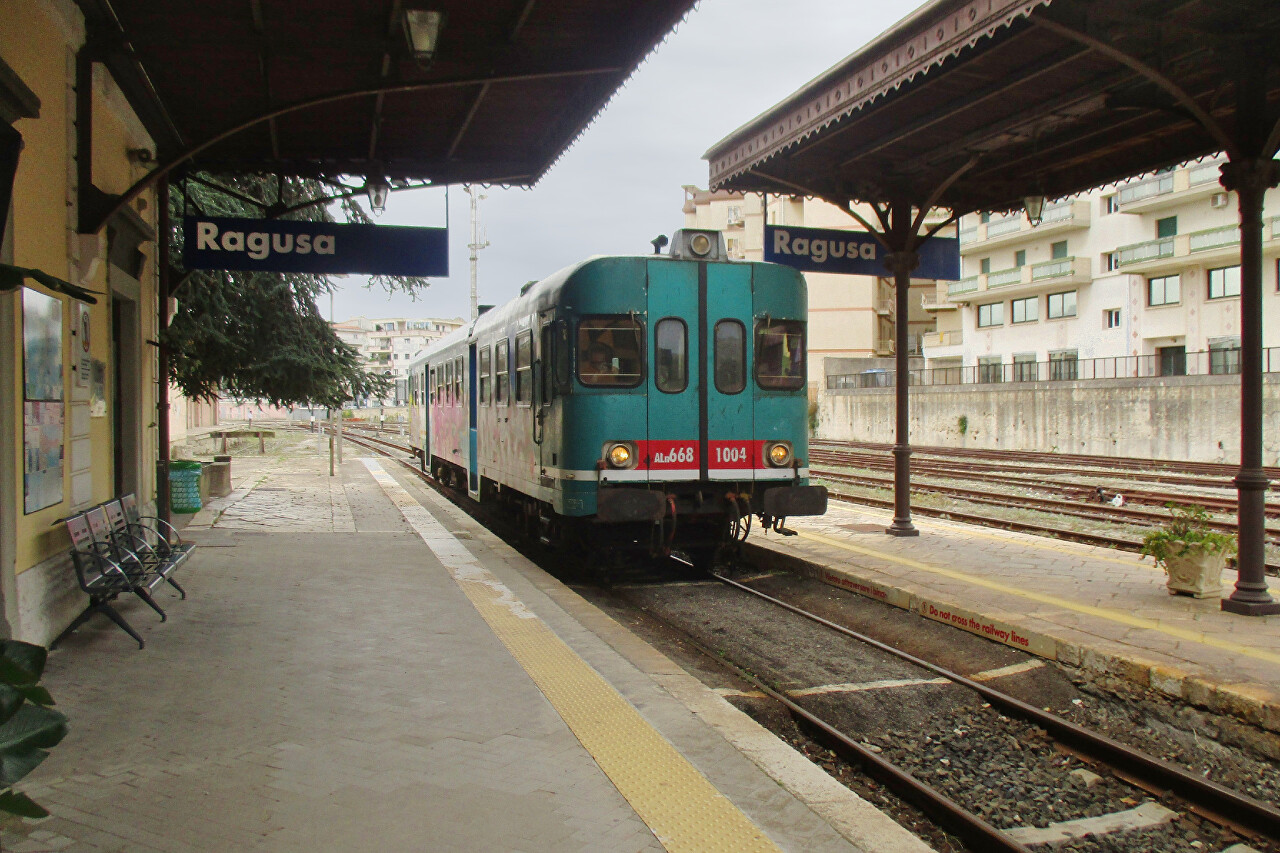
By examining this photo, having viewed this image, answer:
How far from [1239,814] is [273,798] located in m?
4.21

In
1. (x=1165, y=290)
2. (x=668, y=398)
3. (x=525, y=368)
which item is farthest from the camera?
(x=1165, y=290)

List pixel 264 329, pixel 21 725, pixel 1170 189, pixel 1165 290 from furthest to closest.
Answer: pixel 1165 290 < pixel 1170 189 < pixel 264 329 < pixel 21 725

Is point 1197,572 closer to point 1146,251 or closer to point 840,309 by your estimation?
point 1146,251

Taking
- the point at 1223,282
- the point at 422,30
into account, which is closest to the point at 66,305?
the point at 422,30

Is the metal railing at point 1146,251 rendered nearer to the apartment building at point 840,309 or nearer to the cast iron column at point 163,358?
the apartment building at point 840,309

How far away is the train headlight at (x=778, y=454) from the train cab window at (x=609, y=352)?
152cm

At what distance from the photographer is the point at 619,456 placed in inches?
344

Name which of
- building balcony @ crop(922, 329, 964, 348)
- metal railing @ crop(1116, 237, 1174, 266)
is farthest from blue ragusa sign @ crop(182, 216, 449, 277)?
building balcony @ crop(922, 329, 964, 348)

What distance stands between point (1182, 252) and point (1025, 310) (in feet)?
31.2

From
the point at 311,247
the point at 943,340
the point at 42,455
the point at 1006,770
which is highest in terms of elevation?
the point at 943,340

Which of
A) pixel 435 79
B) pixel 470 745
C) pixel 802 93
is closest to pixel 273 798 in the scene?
pixel 470 745

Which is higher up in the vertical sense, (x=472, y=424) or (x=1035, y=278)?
(x=1035, y=278)

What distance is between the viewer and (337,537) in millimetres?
11453

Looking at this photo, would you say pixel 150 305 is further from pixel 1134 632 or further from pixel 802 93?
pixel 1134 632
